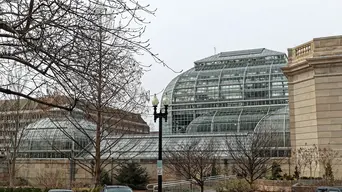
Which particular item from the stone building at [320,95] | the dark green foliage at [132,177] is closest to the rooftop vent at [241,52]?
the dark green foliage at [132,177]

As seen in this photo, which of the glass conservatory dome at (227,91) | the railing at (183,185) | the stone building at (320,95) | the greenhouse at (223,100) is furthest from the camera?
the glass conservatory dome at (227,91)

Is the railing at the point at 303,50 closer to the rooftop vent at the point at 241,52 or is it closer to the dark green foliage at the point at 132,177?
the dark green foliage at the point at 132,177

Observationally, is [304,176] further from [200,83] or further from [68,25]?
[200,83]

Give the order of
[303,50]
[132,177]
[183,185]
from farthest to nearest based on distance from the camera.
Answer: [132,177] → [183,185] → [303,50]

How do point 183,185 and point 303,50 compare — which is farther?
point 183,185

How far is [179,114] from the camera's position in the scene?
→ 78.6m

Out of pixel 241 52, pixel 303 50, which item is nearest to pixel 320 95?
pixel 303 50

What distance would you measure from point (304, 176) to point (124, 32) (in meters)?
22.2

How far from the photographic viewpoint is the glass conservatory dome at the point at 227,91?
66688mm

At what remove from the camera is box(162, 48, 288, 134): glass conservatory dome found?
6669 centimetres

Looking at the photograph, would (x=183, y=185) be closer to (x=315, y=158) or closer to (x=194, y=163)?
(x=194, y=163)

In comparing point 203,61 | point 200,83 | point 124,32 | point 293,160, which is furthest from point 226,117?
point 124,32

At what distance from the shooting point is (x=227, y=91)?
74.1 m

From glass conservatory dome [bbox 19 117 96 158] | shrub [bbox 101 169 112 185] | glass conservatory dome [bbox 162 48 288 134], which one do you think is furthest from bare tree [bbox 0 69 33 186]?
glass conservatory dome [bbox 162 48 288 134]
